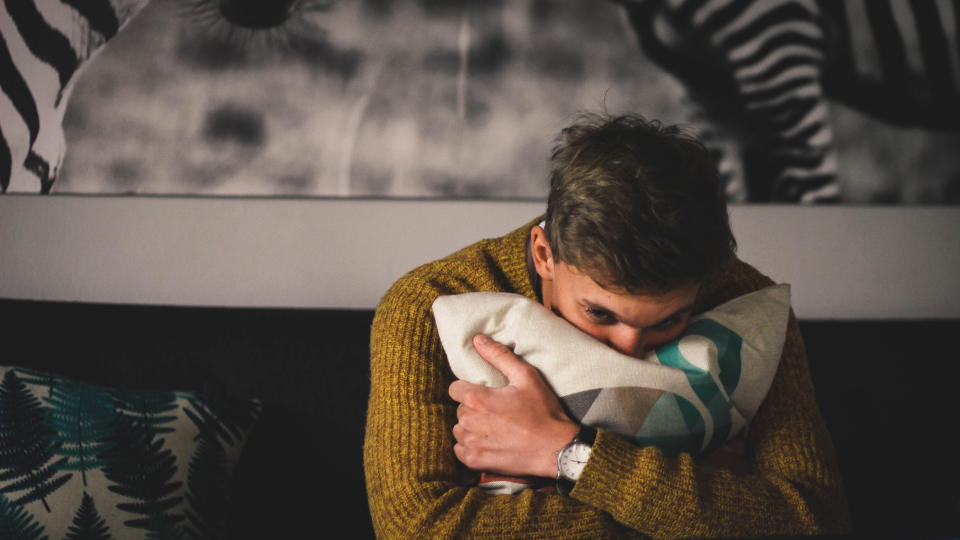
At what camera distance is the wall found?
1.39 metres

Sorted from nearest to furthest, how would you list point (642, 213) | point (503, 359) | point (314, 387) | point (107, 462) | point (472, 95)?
point (642, 213), point (503, 359), point (107, 462), point (314, 387), point (472, 95)

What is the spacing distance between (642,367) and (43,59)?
4.80 ft

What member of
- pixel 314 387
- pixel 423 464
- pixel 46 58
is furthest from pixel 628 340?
pixel 46 58

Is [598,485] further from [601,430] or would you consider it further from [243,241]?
[243,241]

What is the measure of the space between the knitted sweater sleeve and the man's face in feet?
0.48

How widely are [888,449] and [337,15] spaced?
1.59 meters

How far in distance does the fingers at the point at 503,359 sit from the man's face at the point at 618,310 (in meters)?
0.11

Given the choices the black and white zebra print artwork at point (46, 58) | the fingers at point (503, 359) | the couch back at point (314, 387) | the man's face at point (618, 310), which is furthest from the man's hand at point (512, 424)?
the black and white zebra print artwork at point (46, 58)

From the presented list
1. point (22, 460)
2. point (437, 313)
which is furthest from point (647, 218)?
point (22, 460)

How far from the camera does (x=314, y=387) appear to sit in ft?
4.15

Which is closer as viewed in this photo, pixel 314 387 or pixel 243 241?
pixel 314 387

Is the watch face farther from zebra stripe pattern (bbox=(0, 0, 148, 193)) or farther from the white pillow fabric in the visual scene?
zebra stripe pattern (bbox=(0, 0, 148, 193))

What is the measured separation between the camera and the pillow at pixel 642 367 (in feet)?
2.60

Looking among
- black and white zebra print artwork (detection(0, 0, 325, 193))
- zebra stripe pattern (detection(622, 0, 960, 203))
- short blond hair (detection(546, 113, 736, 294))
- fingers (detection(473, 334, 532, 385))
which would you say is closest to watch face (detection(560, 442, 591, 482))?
fingers (detection(473, 334, 532, 385))
